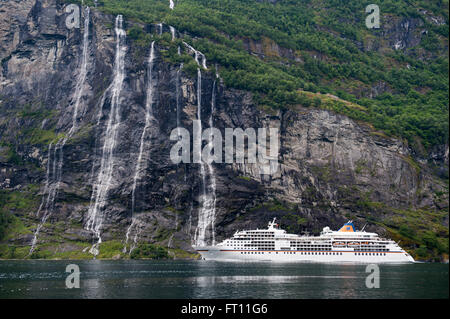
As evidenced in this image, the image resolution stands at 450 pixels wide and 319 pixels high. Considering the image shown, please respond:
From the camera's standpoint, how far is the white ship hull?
395 feet

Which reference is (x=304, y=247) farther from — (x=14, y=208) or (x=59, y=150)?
(x=14, y=208)

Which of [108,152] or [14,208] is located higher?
[108,152]

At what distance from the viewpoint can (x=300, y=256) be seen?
12312cm

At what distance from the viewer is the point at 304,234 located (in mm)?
128125

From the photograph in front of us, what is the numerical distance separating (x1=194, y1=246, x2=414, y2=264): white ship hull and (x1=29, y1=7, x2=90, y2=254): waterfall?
35.8 m

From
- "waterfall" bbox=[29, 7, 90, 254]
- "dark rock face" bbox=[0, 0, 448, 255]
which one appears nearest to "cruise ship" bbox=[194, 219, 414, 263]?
"dark rock face" bbox=[0, 0, 448, 255]

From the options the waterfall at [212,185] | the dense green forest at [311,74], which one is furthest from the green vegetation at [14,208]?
the dense green forest at [311,74]

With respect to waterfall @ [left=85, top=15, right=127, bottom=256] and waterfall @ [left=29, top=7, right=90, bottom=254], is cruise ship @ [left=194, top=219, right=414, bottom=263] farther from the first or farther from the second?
waterfall @ [left=29, top=7, right=90, bottom=254]

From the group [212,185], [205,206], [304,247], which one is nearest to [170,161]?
[212,185]

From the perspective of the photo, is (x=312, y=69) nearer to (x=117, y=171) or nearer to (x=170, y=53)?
(x=170, y=53)

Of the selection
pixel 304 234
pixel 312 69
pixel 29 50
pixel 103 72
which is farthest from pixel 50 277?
pixel 312 69

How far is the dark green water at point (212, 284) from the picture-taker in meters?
59.2

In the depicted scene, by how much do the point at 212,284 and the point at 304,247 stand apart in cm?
5779

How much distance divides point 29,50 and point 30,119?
840 inches
